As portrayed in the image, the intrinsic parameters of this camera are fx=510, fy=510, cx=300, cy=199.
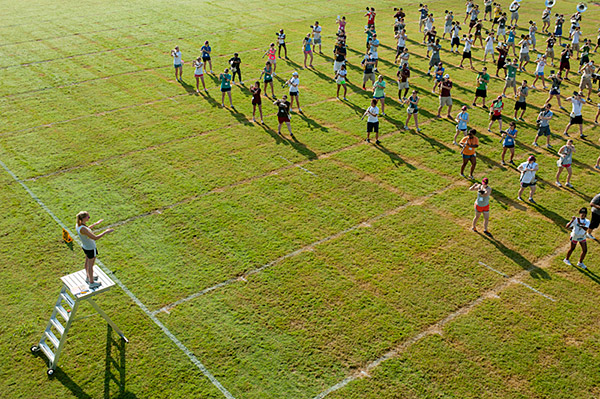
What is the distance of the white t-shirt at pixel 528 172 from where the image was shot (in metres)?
15.2

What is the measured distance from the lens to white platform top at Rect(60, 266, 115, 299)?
9.56m

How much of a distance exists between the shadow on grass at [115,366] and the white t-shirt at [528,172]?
12060 millimetres

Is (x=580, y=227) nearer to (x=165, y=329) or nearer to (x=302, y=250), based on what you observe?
(x=302, y=250)

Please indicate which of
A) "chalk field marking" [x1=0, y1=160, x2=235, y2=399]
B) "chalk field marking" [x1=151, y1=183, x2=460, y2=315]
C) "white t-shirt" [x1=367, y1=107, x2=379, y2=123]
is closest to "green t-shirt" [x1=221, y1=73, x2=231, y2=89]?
"white t-shirt" [x1=367, y1=107, x2=379, y2=123]

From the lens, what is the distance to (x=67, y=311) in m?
9.95

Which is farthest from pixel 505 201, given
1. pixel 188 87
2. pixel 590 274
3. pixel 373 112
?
pixel 188 87

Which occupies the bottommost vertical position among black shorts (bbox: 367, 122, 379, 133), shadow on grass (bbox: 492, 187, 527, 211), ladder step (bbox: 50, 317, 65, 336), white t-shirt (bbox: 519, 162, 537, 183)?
ladder step (bbox: 50, 317, 65, 336)

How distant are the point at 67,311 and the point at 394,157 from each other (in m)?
11.9

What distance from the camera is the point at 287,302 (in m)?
11.4

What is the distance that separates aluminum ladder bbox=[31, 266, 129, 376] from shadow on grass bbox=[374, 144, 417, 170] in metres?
10.8

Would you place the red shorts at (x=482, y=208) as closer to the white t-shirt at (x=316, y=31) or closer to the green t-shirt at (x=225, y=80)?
the green t-shirt at (x=225, y=80)

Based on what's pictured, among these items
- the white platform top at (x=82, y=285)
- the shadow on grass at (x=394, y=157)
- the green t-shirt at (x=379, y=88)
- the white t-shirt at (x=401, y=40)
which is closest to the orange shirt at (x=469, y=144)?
the shadow on grass at (x=394, y=157)

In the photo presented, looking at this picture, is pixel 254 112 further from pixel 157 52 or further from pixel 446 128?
pixel 157 52

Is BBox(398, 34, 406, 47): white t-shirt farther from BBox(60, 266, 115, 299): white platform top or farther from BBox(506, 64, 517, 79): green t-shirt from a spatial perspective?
BBox(60, 266, 115, 299): white platform top
